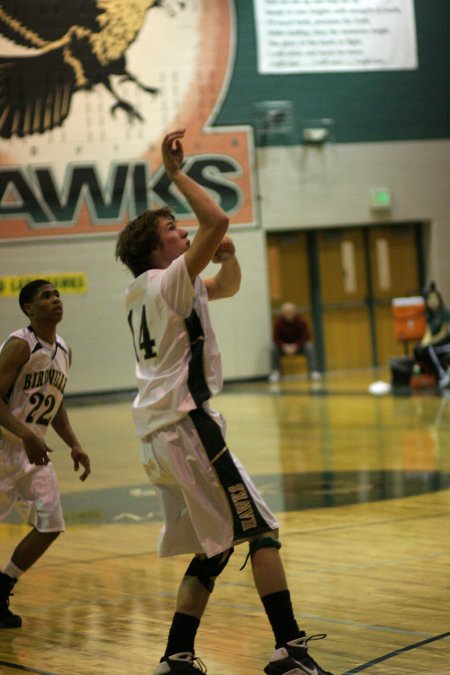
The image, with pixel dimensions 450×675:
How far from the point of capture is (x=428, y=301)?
18.3 metres

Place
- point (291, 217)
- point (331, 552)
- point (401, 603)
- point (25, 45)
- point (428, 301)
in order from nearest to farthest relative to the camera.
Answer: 1. point (401, 603)
2. point (331, 552)
3. point (428, 301)
4. point (25, 45)
5. point (291, 217)

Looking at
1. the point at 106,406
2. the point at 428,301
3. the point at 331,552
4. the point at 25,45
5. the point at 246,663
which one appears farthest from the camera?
the point at 25,45

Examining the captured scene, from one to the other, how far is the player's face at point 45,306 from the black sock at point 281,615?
6.95 feet

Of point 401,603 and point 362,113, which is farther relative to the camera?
point 362,113

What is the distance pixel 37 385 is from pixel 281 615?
210 centimetres

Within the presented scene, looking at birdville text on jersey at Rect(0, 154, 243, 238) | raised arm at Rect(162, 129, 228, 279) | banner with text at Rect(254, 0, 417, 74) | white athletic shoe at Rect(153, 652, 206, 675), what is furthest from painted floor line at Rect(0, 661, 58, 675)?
banner with text at Rect(254, 0, 417, 74)

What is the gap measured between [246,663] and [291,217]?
61.4 ft

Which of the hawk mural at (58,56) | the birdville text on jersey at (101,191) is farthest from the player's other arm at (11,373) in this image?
the hawk mural at (58,56)

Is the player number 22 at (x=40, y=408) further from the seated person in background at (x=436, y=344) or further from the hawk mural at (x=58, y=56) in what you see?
the hawk mural at (x=58, y=56)

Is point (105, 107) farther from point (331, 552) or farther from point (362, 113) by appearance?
point (331, 552)

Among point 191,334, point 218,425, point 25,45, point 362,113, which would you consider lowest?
point 218,425

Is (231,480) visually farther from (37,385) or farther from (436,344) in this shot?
(436,344)

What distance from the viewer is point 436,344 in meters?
18.0

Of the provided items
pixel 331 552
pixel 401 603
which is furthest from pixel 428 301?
pixel 401 603
